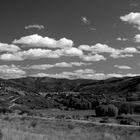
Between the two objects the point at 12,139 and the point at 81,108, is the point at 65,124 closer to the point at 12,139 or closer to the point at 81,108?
the point at 12,139

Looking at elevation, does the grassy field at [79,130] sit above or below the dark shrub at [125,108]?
above

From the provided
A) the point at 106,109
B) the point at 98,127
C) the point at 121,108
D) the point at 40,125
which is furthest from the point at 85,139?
the point at 121,108

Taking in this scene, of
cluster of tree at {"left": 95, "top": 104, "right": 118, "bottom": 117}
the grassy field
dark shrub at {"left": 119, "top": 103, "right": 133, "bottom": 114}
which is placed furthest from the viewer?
dark shrub at {"left": 119, "top": 103, "right": 133, "bottom": 114}

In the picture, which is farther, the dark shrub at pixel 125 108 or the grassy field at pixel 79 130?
the dark shrub at pixel 125 108

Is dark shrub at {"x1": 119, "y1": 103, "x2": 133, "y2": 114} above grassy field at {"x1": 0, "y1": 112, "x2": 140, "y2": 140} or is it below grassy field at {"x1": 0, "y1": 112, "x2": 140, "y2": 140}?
below

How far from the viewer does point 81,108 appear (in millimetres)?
123750

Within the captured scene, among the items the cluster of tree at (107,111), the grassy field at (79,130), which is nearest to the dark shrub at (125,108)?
the cluster of tree at (107,111)

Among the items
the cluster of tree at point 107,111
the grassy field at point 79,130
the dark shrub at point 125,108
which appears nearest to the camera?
the grassy field at point 79,130

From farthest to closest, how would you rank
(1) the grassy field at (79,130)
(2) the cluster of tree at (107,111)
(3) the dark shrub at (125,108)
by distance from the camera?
(3) the dark shrub at (125,108), (2) the cluster of tree at (107,111), (1) the grassy field at (79,130)

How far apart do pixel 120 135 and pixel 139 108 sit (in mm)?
78204

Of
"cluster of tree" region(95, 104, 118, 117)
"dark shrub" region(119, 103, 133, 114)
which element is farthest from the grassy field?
"dark shrub" region(119, 103, 133, 114)

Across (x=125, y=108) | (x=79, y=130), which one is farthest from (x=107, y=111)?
(x=79, y=130)

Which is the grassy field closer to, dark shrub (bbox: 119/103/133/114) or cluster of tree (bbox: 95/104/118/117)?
cluster of tree (bbox: 95/104/118/117)

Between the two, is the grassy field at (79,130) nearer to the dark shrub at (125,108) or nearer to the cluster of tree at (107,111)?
the cluster of tree at (107,111)
